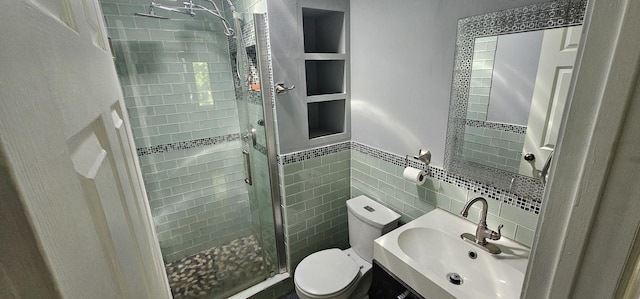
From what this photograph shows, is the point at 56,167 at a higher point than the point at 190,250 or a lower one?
higher

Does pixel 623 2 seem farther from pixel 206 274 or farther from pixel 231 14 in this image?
pixel 206 274

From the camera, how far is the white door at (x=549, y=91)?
3.18 feet

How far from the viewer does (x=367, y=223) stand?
1729mm

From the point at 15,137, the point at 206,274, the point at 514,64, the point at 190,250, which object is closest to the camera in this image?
the point at 15,137

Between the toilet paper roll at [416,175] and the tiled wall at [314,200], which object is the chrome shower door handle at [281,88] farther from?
the toilet paper roll at [416,175]

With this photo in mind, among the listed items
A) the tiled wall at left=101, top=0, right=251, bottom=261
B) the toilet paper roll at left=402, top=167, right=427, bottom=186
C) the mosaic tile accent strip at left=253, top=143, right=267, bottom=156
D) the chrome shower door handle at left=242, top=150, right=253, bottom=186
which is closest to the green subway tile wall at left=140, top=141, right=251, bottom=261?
the tiled wall at left=101, top=0, right=251, bottom=261

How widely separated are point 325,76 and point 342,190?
0.89m

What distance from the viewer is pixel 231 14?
206 centimetres

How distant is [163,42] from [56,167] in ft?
7.16

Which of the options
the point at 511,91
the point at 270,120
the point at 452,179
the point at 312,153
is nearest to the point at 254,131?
the point at 270,120

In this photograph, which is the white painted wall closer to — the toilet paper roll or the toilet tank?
the toilet paper roll

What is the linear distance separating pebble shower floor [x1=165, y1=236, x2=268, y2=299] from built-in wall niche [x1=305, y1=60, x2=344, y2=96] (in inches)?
55.6

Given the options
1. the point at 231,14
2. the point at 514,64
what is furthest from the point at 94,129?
the point at 231,14

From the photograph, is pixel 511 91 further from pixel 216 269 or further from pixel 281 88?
pixel 216 269
